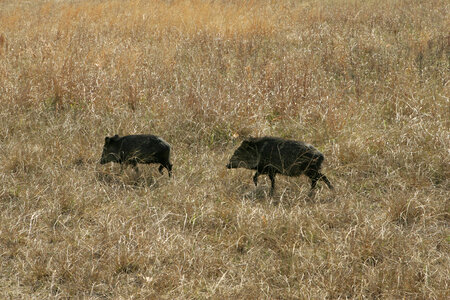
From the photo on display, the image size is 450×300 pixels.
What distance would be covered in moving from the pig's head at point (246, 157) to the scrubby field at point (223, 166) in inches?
7.5

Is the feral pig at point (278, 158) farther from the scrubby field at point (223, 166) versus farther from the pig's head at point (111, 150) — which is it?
the pig's head at point (111, 150)

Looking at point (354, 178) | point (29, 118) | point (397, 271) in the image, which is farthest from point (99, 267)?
point (29, 118)

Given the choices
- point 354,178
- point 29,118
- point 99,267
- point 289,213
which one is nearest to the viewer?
point 99,267

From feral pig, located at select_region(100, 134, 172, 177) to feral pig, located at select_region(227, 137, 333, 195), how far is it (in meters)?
0.74

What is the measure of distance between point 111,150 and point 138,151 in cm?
45

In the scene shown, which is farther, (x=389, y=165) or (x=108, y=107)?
(x=108, y=107)

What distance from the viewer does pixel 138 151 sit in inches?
228

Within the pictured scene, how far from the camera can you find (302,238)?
453cm

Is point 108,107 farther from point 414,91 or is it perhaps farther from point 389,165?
point 414,91

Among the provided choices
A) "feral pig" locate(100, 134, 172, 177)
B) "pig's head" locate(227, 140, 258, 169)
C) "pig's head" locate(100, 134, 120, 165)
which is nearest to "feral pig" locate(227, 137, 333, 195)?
"pig's head" locate(227, 140, 258, 169)


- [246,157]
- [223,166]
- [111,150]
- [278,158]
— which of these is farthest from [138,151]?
[278,158]

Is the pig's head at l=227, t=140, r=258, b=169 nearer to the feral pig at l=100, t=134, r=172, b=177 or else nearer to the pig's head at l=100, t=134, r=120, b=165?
the feral pig at l=100, t=134, r=172, b=177

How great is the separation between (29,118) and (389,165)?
4.87 m

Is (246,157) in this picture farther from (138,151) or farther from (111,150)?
(111,150)
